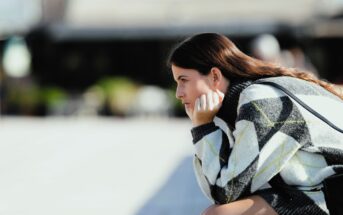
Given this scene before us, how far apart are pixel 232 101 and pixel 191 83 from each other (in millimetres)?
194

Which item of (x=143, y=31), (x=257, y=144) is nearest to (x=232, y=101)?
(x=257, y=144)

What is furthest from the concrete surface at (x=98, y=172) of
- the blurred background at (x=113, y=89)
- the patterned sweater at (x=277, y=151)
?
the patterned sweater at (x=277, y=151)

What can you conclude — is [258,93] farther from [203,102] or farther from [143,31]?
[143,31]

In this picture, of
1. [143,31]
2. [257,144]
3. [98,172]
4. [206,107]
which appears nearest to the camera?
[257,144]

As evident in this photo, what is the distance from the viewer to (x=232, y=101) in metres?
2.87

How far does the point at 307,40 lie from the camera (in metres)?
16.8

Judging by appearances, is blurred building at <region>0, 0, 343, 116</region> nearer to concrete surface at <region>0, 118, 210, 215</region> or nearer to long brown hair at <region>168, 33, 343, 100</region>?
concrete surface at <region>0, 118, 210, 215</region>

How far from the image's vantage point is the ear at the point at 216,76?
2885mm

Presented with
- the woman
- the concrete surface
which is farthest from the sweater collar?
the concrete surface

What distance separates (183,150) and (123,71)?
1118cm

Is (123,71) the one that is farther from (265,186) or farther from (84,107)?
(265,186)

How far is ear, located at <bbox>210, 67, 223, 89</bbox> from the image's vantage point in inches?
114

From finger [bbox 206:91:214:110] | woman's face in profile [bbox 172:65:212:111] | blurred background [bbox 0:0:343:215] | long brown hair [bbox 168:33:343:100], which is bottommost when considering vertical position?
blurred background [bbox 0:0:343:215]

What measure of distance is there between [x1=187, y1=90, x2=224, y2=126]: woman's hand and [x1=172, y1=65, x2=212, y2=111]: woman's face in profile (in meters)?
0.03
